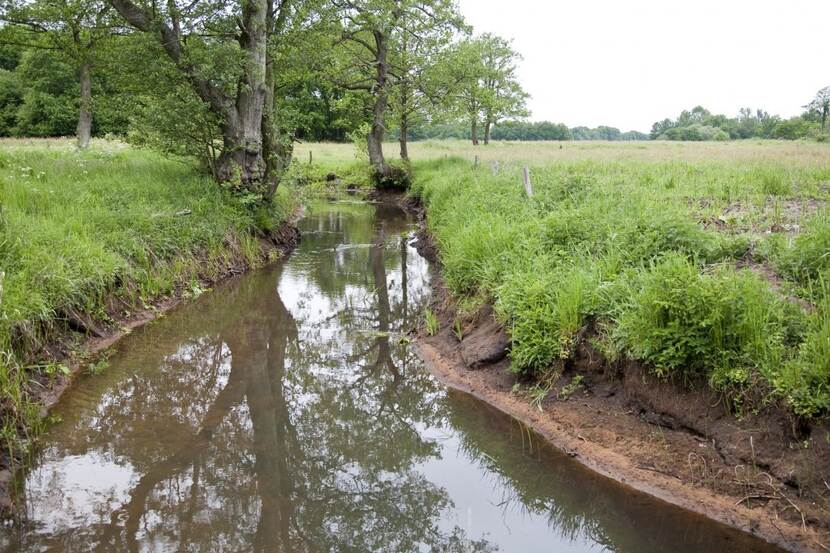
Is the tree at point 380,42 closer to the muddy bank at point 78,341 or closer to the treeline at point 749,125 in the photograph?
the muddy bank at point 78,341

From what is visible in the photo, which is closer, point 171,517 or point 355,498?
point 171,517

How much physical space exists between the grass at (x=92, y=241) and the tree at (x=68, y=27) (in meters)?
3.17

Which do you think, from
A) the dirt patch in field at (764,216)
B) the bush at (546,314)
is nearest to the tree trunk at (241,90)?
the bush at (546,314)

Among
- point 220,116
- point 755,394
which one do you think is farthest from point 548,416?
point 220,116

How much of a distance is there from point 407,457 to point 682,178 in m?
10.5

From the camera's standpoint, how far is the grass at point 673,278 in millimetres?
4895

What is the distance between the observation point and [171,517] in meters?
4.50

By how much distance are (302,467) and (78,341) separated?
156 inches

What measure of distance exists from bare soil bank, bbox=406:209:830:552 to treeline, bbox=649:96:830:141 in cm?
3654

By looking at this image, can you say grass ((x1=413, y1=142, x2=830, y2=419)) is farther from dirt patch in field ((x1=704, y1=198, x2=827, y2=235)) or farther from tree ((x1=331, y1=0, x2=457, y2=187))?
tree ((x1=331, y1=0, x2=457, y2=187))

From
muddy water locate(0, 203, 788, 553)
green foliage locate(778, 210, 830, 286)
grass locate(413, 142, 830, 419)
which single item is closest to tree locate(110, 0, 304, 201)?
grass locate(413, 142, 830, 419)

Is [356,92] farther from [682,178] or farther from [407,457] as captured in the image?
[407,457]

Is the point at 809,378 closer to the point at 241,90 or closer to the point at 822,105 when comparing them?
the point at 241,90

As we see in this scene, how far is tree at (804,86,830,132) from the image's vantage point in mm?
65688
